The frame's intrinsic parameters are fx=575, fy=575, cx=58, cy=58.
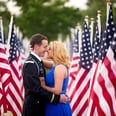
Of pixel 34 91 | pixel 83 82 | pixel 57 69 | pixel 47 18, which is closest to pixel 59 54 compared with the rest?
pixel 57 69

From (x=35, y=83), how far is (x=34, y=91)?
135mm

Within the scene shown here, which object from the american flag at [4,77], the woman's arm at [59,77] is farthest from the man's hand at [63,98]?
the american flag at [4,77]

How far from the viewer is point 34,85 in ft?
28.8

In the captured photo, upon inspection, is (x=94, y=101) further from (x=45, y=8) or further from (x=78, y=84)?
(x=45, y=8)

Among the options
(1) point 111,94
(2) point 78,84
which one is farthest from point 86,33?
(1) point 111,94

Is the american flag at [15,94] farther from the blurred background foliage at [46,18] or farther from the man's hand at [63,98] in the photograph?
the blurred background foliage at [46,18]

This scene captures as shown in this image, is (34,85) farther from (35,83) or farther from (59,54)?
(59,54)

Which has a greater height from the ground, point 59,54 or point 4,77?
point 59,54

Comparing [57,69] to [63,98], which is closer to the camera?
[57,69]

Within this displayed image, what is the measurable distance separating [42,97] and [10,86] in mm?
4210

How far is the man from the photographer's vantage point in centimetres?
882

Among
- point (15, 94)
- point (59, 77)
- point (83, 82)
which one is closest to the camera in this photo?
point (59, 77)

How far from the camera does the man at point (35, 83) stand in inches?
347

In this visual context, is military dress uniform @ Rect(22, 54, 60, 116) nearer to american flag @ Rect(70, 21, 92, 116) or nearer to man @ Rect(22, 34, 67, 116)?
man @ Rect(22, 34, 67, 116)
